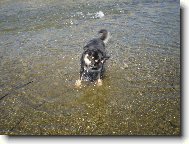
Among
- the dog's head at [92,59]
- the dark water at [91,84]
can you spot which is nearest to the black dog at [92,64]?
the dog's head at [92,59]

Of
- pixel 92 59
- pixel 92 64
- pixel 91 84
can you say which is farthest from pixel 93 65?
pixel 91 84

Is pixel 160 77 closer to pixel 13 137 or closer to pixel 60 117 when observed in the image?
pixel 60 117

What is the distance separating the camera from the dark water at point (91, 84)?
5.01m

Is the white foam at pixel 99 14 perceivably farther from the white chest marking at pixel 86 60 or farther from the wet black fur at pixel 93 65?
the white chest marking at pixel 86 60

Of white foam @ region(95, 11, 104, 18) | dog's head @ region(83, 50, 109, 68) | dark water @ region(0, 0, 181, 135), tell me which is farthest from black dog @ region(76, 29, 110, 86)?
white foam @ region(95, 11, 104, 18)

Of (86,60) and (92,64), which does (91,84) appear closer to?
(92,64)

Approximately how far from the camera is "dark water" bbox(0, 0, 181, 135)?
501cm

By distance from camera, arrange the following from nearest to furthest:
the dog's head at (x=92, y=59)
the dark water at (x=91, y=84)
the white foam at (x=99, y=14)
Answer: the dark water at (x=91, y=84) → the dog's head at (x=92, y=59) → the white foam at (x=99, y=14)

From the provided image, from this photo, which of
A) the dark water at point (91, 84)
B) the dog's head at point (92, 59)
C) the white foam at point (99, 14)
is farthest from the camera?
the white foam at point (99, 14)

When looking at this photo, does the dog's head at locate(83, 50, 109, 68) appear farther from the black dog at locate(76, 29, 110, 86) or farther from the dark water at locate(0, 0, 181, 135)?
the dark water at locate(0, 0, 181, 135)

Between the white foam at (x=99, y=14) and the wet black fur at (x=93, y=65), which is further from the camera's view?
the white foam at (x=99, y=14)

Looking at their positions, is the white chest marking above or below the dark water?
above

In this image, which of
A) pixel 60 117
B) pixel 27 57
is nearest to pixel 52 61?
pixel 27 57

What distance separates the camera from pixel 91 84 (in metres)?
6.42
